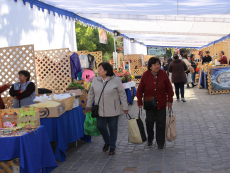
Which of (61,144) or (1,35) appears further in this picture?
(1,35)

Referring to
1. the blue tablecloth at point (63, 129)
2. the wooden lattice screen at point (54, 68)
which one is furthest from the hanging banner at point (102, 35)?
the blue tablecloth at point (63, 129)

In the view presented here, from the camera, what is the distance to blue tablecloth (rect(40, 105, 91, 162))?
14.0 ft

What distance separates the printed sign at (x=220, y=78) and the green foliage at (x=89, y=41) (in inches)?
869

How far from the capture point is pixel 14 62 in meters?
6.34

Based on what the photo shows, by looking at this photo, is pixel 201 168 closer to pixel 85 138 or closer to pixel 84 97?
pixel 85 138

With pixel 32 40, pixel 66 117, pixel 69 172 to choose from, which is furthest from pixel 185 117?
pixel 32 40

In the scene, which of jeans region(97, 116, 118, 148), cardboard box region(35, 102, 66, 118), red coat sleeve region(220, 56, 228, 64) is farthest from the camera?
red coat sleeve region(220, 56, 228, 64)

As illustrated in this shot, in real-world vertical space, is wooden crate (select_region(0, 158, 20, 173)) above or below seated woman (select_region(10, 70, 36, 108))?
below

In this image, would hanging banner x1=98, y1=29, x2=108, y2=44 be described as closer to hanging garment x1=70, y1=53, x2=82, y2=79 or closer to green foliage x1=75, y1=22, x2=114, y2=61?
hanging garment x1=70, y1=53, x2=82, y2=79

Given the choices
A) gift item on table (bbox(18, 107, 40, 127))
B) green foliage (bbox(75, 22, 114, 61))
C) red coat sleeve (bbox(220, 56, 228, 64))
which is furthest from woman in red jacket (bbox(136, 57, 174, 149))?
green foliage (bbox(75, 22, 114, 61))

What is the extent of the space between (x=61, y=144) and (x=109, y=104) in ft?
3.23

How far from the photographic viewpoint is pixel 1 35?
6000 mm

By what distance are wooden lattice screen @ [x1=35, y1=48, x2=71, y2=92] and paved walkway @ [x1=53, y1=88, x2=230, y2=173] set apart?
2.29 metres

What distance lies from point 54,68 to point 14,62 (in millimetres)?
1394
